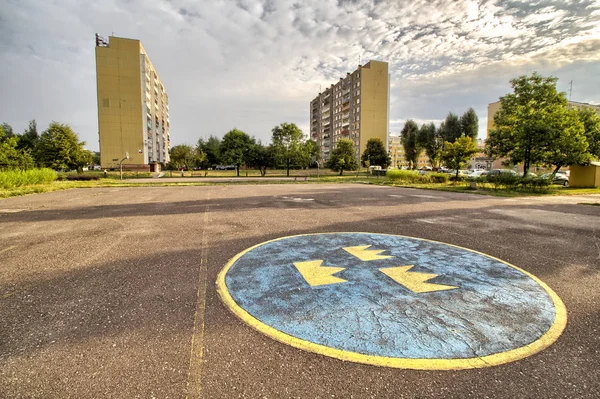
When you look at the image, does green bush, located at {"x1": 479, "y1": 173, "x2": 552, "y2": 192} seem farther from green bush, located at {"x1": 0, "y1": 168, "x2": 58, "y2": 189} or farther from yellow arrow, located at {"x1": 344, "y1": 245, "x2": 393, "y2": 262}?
green bush, located at {"x1": 0, "y1": 168, "x2": 58, "y2": 189}

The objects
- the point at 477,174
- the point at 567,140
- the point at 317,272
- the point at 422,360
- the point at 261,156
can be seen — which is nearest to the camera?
the point at 422,360

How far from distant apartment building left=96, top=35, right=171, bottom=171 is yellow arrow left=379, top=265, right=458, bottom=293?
62790 mm

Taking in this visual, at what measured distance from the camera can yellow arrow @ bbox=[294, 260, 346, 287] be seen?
380 centimetres

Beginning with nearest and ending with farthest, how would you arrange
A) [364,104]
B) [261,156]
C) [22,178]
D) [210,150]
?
1. [22,178]
2. [261,156]
3. [364,104]
4. [210,150]

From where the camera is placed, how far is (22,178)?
19203 mm

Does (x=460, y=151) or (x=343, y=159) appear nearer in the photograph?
(x=460, y=151)

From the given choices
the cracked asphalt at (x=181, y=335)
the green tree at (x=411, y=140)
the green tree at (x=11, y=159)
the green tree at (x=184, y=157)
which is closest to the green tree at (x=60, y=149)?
the green tree at (x=11, y=159)

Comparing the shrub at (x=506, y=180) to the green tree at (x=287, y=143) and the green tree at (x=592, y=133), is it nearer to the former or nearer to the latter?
the green tree at (x=592, y=133)

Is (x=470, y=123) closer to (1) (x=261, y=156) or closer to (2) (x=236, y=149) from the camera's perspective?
(1) (x=261, y=156)

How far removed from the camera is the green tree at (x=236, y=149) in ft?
188

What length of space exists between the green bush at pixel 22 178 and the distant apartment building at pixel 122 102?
3721cm

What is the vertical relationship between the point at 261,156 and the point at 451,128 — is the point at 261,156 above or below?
below

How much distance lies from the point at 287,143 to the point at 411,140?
3182 cm

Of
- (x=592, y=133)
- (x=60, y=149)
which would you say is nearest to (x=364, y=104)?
(x=592, y=133)
